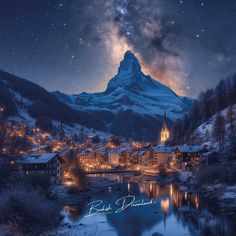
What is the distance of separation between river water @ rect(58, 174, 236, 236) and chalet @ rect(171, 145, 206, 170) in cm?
3395

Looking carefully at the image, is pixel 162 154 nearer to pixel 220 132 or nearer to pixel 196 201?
pixel 220 132

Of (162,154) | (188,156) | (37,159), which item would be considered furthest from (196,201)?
(162,154)

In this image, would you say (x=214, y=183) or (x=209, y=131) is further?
(x=209, y=131)

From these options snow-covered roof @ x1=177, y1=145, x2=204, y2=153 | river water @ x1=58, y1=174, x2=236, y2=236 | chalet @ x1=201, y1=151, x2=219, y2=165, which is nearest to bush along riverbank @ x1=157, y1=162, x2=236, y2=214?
river water @ x1=58, y1=174, x2=236, y2=236

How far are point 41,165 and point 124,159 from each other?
8788 centimetres

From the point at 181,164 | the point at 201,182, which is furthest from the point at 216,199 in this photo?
the point at 181,164

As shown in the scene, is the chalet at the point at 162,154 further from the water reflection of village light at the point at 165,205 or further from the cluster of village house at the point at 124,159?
the water reflection of village light at the point at 165,205

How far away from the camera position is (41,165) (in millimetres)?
82500

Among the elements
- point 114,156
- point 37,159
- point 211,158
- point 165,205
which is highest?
point 114,156

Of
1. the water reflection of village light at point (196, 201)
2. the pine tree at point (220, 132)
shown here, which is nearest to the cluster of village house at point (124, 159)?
the pine tree at point (220, 132)

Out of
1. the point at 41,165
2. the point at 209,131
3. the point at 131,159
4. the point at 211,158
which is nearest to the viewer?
the point at 41,165

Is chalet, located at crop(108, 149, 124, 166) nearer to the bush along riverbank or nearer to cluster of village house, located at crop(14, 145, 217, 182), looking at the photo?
cluster of village house, located at crop(14, 145, 217, 182)

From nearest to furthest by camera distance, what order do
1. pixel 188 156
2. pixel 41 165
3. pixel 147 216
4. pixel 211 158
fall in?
1. pixel 147 216
2. pixel 41 165
3. pixel 211 158
4. pixel 188 156

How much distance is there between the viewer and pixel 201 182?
274 feet
